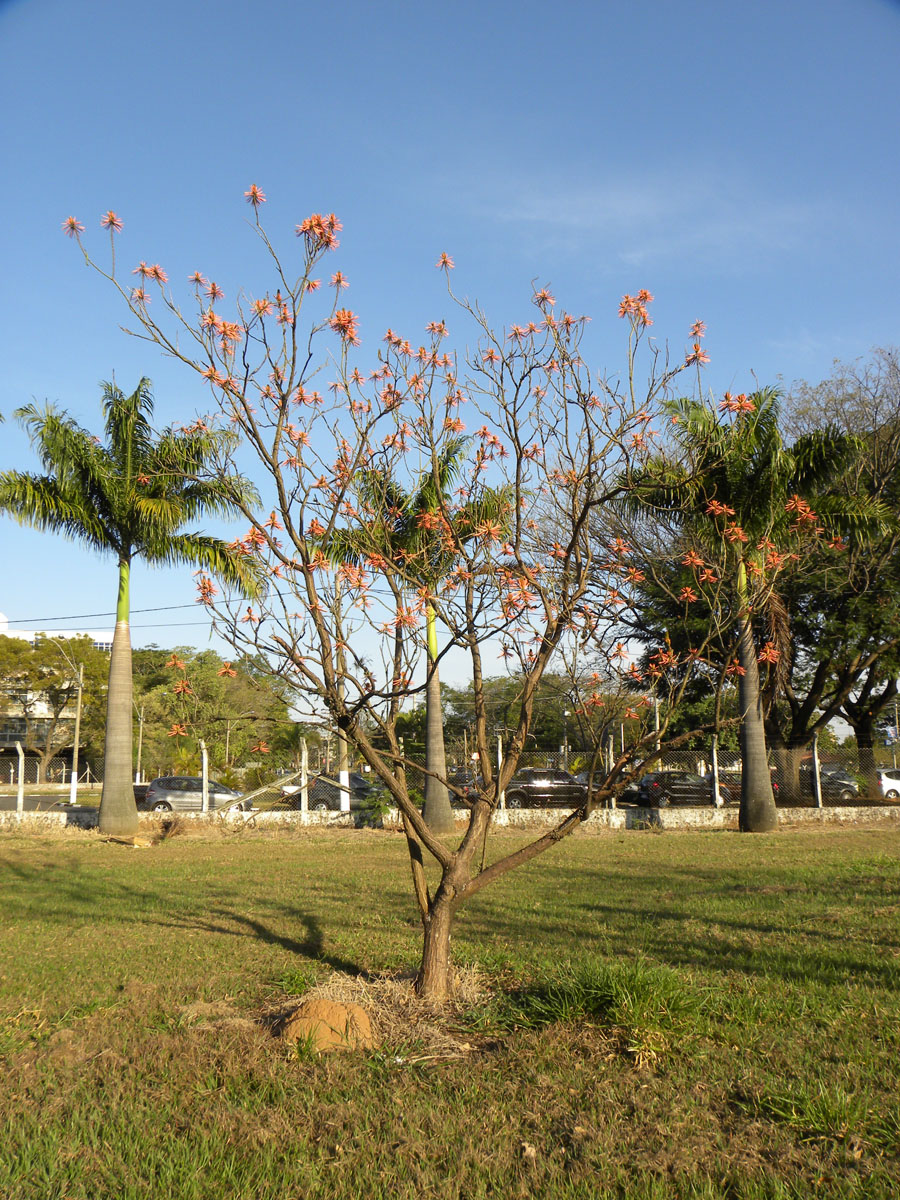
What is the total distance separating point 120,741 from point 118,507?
177 inches

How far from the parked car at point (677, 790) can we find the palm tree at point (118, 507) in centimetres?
1250

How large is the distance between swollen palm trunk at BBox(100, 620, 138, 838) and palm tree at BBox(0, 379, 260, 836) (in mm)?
19

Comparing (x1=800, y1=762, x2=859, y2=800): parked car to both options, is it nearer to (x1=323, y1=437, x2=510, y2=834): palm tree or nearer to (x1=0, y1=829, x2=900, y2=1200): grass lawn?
(x1=0, y1=829, x2=900, y2=1200): grass lawn

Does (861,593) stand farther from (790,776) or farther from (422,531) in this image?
(422,531)

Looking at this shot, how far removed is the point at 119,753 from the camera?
1712cm

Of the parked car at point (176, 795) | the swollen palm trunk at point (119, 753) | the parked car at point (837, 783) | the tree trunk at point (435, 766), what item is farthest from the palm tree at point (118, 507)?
the parked car at point (837, 783)

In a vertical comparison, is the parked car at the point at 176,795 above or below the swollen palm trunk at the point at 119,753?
below

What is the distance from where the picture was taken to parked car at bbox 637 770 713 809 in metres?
22.8

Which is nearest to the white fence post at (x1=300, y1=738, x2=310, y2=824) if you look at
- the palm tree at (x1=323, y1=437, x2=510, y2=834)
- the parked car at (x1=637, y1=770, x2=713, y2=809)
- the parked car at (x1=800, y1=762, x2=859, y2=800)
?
the parked car at (x1=637, y1=770, x2=713, y2=809)

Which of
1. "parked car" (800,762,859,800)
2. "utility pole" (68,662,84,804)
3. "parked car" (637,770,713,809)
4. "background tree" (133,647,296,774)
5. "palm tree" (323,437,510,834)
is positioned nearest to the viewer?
"palm tree" (323,437,510,834)

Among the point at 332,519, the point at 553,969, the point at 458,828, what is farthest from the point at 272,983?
the point at 458,828

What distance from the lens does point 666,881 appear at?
10289 mm

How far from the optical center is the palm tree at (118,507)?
54.6 feet

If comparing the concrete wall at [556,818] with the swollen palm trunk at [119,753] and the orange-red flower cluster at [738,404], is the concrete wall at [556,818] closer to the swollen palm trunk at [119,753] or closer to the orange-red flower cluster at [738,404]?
the swollen palm trunk at [119,753]
